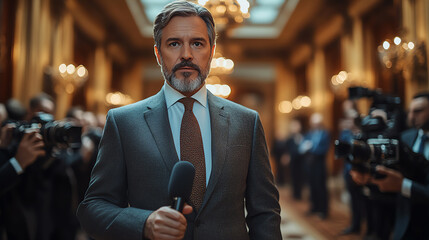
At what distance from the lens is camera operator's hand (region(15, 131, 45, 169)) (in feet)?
8.39

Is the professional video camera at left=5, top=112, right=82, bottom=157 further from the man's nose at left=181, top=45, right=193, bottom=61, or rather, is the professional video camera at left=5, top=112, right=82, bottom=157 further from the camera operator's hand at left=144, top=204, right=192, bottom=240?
the camera operator's hand at left=144, top=204, right=192, bottom=240

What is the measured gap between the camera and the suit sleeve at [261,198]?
1.33 meters

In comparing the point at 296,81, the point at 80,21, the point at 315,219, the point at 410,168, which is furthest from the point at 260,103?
the point at 410,168

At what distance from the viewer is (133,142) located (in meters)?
1.31

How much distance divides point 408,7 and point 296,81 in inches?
365

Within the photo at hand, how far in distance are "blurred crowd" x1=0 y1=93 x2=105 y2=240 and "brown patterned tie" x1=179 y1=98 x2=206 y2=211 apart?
1.67 metres

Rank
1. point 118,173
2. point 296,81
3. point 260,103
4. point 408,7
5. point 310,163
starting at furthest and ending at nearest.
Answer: point 260,103 → point 296,81 → point 310,163 → point 408,7 → point 118,173

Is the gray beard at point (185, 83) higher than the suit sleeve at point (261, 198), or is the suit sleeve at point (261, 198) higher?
the gray beard at point (185, 83)

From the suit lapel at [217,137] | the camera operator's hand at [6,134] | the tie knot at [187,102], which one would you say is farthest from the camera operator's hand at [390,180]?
the camera operator's hand at [6,134]

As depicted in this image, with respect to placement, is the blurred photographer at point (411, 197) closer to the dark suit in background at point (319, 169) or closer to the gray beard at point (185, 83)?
the gray beard at point (185, 83)

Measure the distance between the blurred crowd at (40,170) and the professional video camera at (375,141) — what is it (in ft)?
6.51

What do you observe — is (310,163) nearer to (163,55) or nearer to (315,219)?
(315,219)

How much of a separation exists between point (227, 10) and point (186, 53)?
18.2ft

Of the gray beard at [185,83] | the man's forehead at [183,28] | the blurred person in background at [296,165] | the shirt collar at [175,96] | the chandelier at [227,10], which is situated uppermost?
the chandelier at [227,10]
